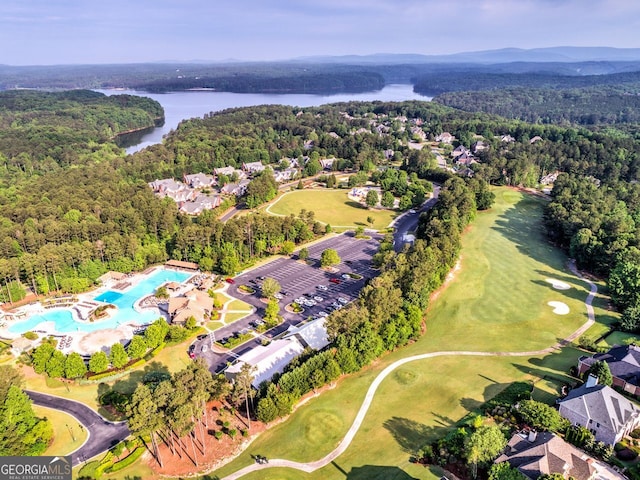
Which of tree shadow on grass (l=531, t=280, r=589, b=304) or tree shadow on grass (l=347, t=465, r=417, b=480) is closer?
tree shadow on grass (l=347, t=465, r=417, b=480)

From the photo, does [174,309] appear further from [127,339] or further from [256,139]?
[256,139]

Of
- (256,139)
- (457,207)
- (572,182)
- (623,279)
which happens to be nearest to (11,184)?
(256,139)

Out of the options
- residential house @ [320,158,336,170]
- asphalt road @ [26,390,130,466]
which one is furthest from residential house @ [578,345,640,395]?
residential house @ [320,158,336,170]

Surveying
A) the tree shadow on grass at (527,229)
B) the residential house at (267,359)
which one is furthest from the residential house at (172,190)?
the tree shadow on grass at (527,229)

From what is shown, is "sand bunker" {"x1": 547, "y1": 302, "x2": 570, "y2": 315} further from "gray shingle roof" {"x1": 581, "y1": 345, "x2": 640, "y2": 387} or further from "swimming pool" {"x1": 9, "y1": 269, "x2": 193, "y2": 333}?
"swimming pool" {"x1": 9, "y1": 269, "x2": 193, "y2": 333}

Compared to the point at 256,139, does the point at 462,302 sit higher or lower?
lower
